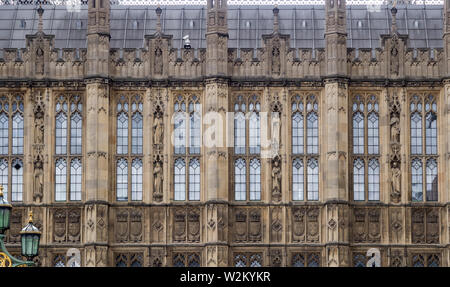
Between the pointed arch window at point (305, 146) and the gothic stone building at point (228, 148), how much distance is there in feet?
0.17

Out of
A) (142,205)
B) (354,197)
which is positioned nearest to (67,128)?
(142,205)

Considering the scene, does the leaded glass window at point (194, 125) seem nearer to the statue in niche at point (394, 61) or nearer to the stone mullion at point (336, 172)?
the stone mullion at point (336, 172)

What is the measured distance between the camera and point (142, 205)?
160 ft

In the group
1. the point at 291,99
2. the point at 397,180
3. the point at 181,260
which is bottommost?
the point at 181,260

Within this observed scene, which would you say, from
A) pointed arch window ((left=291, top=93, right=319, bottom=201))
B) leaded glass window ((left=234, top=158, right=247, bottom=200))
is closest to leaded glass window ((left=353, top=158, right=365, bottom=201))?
pointed arch window ((left=291, top=93, right=319, bottom=201))

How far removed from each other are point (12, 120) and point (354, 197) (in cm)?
1502

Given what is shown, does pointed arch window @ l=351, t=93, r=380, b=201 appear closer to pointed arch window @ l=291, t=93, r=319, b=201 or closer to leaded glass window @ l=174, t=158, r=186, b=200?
pointed arch window @ l=291, t=93, r=319, b=201

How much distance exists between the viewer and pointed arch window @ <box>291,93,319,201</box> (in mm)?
49156

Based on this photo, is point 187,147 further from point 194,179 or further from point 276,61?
point 276,61

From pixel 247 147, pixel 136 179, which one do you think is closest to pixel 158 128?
pixel 136 179

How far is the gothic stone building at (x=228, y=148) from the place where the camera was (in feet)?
159

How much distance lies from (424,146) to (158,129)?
1141 cm

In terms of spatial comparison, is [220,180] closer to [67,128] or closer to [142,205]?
[142,205]

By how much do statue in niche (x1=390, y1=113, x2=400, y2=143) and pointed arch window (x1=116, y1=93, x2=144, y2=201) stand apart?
35.3 feet
